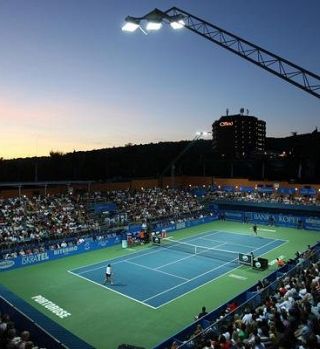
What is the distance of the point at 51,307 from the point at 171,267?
33.1 feet

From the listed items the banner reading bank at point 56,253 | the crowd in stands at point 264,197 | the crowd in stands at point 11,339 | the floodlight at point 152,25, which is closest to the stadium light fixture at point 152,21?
the floodlight at point 152,25

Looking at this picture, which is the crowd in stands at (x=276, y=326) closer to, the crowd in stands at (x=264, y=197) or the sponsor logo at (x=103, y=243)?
the sponsor logo at (x=103, y=243)

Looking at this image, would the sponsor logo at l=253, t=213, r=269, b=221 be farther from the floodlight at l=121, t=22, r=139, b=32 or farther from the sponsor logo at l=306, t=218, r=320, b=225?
the floodlight at l=121, t=22, r=139, b=32

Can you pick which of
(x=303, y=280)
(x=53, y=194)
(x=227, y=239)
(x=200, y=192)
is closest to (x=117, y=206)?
(x=53, y=194)

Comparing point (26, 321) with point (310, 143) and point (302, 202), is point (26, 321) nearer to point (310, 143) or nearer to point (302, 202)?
point (302, 202)

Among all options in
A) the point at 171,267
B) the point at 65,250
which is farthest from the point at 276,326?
the point at 65,250

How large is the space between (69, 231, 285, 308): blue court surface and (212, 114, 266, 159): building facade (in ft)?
204

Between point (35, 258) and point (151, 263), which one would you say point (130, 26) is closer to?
point (151, 263)

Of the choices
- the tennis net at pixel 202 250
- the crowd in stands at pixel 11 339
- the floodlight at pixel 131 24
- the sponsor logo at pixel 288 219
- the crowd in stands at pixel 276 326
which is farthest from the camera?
the sponsor logo at pixel 288 219

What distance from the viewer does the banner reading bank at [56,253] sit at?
2659 cm

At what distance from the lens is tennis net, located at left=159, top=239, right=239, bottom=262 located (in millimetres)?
30094

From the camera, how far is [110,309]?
1952 centimetres

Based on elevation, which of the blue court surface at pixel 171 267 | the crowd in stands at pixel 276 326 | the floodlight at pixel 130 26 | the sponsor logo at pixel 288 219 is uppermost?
the floodlight at pixel 130 26

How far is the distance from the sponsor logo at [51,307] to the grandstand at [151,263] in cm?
5
